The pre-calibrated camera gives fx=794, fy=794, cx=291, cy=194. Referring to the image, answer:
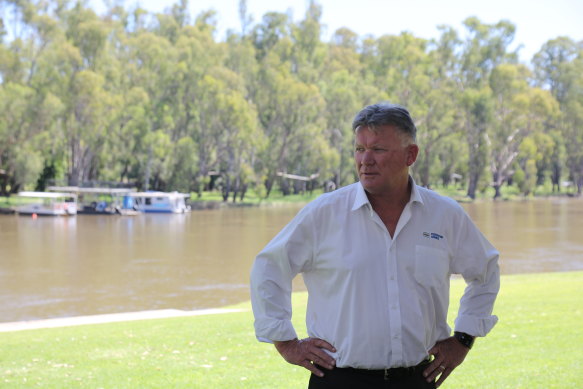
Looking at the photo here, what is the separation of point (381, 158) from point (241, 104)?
204 ft

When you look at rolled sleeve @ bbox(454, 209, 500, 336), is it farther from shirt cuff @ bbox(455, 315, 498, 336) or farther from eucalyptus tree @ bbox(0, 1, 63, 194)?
eucalyptus tree @ bbox(0, 1, 63, 194)

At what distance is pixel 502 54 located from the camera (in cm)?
8500

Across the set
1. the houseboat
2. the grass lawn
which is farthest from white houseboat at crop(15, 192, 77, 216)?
the grass lawn

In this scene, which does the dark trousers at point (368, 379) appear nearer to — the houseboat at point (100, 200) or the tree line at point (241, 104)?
the houseboat at point (100, 200)

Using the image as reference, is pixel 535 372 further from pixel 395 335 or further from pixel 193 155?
pixel 193 155

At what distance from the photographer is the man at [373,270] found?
300cm

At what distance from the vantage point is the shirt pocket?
3.03 m

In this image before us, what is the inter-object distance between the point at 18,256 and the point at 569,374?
84.4 feet

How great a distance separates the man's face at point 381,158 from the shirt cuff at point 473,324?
63 cm

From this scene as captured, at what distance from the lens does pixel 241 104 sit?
213 feet

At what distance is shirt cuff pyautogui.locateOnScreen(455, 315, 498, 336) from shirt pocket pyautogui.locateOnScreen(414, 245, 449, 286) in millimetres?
281

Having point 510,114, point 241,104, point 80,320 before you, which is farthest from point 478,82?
point 80,320

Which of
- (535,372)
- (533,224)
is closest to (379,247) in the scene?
(535,372)

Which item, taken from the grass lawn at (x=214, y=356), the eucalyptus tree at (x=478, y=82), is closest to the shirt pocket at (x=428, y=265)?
the grass lawn at (x=214, y=356)
